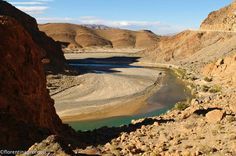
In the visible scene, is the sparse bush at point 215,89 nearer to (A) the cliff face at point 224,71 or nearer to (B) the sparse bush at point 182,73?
(A) the cliff face at point 224,71

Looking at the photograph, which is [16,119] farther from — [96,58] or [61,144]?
[96,58]

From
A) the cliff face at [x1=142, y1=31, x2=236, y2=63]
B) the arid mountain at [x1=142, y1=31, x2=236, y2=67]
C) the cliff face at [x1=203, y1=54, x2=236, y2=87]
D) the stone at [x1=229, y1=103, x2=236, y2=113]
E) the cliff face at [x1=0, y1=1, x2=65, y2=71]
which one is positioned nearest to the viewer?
the stone at [x1=229, y1=103, x2=236, y2=113]

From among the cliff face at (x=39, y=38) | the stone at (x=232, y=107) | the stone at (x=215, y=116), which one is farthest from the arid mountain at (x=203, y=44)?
the stone at (x=215, y=116)

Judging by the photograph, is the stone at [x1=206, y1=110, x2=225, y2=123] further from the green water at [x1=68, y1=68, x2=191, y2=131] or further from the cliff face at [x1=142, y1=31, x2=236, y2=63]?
the cliff face at [x1=142, y1=31, x2=236, y2=63]

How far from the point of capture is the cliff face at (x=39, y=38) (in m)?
85.7

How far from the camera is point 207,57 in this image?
323 feet

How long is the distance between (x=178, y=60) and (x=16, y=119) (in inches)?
3584

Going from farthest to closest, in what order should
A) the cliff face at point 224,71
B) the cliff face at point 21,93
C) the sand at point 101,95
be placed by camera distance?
the cliff face at point 224,71 < the sand at point 101,95 < the cliff face at point 21,93

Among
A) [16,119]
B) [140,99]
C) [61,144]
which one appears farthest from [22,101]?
[140,99]

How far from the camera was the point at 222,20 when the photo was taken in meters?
121

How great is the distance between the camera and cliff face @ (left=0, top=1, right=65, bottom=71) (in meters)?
85.7

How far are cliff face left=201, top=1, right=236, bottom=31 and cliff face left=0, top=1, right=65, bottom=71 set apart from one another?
4152 cm

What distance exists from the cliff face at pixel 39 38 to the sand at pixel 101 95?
6.10m

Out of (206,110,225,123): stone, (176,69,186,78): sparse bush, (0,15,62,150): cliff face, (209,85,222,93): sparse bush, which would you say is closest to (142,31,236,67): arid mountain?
(176,69,186,78): sparse bush
